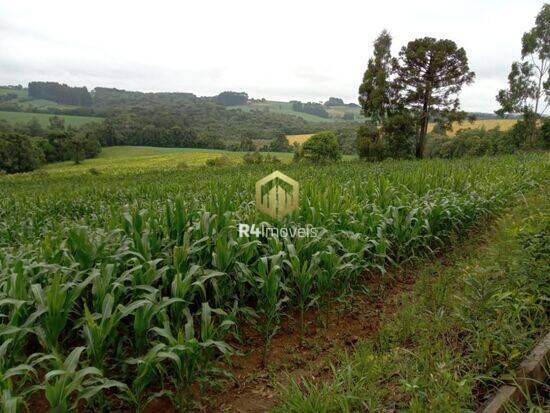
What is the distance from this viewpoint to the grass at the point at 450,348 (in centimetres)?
206

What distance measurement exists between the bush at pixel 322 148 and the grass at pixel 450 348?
126ft

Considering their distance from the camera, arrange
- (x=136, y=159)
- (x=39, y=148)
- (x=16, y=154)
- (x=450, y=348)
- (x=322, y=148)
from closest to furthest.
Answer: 1. (x=450, y=348)
2. (x=322, y=148)
3. (x=16, y=154)
4. (x=39, y=148)
5. (x=136, y=159)

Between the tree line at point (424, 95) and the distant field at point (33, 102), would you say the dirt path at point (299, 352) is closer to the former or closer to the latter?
the tree line at point (424, 95)

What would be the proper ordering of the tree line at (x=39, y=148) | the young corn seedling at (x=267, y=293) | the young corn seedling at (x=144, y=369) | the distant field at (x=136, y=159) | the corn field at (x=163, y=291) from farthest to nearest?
1. the distant field at (x=136, y=159)
2. the tree line at (x=39, y=148)
3. the young corn seedling at (x=267, y=293)
4. the corn field at (x=163, y=291)
5. the young corn seedling at (x=144, y=369)

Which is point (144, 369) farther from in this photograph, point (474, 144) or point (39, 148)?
point (39, 148)

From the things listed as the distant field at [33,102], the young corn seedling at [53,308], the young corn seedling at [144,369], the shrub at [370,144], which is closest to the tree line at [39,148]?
the shrub at [370,144]

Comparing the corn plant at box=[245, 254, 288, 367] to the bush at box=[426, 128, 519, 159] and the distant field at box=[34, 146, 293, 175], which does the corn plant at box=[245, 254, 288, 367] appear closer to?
the bush at box=[426, 128, 519, 159]

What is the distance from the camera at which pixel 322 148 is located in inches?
1636

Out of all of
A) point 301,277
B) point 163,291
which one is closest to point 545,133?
point 301,277

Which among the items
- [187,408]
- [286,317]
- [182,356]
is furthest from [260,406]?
[286,317]

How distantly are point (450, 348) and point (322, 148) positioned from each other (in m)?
40.0

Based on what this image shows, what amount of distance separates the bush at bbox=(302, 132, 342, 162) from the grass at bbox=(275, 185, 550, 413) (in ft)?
126

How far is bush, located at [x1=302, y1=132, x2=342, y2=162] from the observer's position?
4159cm


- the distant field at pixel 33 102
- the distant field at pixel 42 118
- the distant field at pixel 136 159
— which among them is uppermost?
the distant field at pixel 33 102
